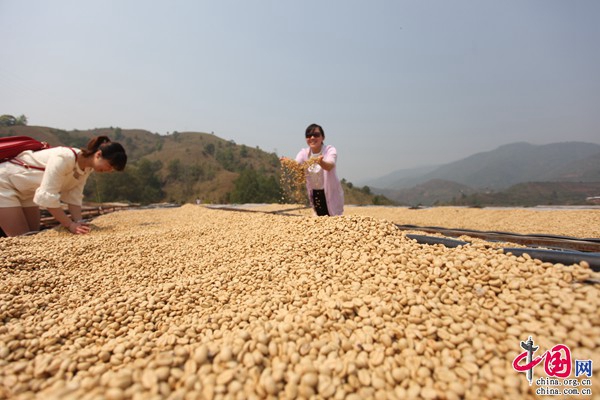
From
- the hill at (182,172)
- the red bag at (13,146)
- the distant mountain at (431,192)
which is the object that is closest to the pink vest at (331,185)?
the red bag at (13,146)

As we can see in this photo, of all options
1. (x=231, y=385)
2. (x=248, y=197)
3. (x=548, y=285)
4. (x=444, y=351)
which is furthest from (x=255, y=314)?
(x=248, y=197)

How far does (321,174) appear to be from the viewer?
13.1 feet

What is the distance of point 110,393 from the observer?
3.07ft

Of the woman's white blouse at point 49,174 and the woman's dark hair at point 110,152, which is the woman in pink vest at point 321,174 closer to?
the woman's dark hair at point 110,152

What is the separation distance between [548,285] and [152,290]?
8.00 feet

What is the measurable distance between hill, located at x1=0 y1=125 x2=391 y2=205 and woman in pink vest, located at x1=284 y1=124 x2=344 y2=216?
62.3 ft

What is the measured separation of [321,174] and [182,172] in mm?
51402

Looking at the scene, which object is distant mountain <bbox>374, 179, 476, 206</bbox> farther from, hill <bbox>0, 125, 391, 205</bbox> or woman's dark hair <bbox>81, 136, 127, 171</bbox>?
woman's dark hair <bbox>81, 136, 127, 171</bbox>

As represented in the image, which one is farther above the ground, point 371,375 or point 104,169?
point 104,169

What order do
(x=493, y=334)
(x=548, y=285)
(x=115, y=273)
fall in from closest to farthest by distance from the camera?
(x=493, y=334) → (x=548, y=285) → (x=115, y=273)

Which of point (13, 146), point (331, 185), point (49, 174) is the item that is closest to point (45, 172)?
point (49, 174)

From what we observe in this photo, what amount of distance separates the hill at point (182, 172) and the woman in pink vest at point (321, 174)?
1900cm

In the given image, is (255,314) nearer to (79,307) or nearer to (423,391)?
(423,391)
